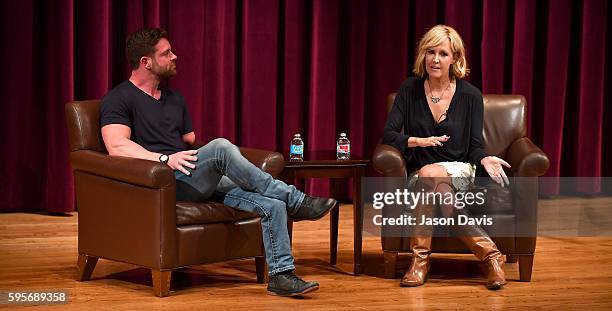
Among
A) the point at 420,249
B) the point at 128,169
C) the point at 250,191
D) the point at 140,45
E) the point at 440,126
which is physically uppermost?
the point at 140,45

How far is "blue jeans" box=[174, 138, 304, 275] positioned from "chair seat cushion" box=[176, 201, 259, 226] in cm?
4

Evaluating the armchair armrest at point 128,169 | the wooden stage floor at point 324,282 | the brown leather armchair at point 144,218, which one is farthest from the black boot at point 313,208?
the armchair armrest at point 128,169

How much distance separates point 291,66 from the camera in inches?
248

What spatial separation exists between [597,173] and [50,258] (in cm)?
412

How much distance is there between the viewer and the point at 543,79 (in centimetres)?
695

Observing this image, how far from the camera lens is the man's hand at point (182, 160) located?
4.07 m

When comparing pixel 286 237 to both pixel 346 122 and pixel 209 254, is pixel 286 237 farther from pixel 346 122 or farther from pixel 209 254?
pixel 346 122

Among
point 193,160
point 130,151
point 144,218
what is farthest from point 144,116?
point 144,218

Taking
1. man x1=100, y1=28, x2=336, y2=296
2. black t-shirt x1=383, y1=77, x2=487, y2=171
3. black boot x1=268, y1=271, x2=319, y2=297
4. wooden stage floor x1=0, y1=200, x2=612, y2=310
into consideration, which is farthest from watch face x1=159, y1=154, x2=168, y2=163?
black t-shirt x1=383, y1=77, x2=487, y2=171

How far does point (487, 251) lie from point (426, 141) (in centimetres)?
57

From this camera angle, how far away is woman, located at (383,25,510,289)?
4402 millimetres

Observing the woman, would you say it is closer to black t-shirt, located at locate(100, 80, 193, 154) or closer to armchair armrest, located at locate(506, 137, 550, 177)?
armchair armrest, located at locate(506, 137, 550, 177)

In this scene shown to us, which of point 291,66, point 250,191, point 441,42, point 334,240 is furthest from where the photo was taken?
point 291,66

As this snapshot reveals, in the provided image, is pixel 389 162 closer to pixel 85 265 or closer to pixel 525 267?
pixel 525 267
